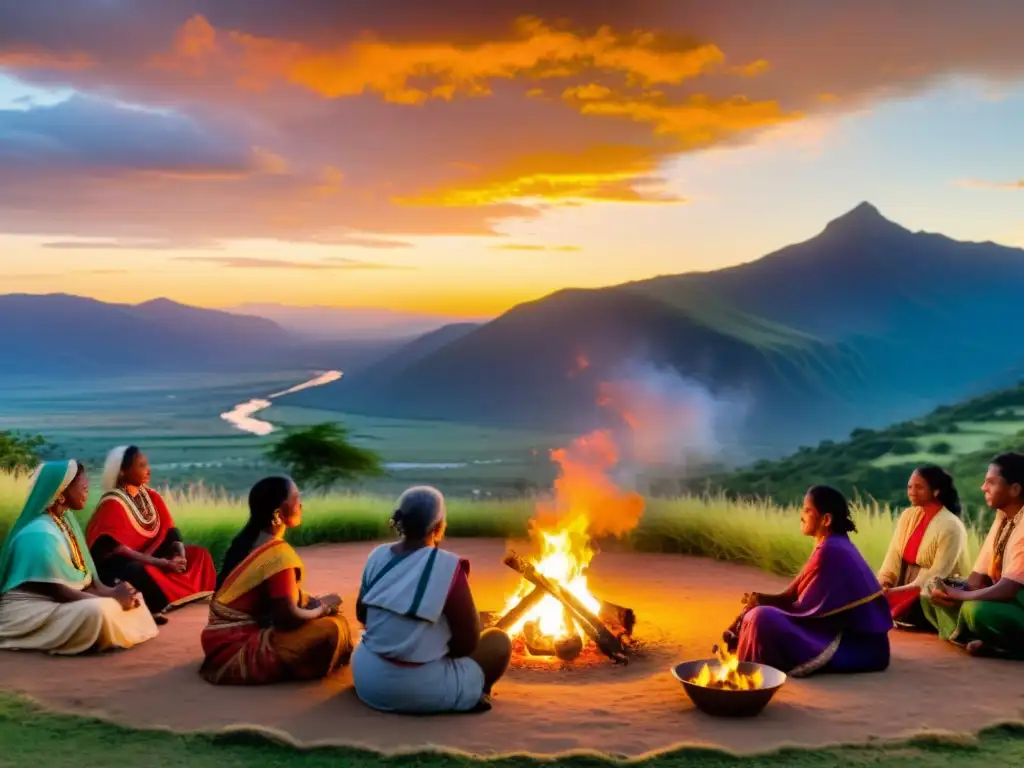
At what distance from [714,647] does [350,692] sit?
2879 millimetres

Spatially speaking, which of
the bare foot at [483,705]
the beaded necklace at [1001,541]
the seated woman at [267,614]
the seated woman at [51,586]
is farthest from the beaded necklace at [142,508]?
the beaded necklace at [1001,541]

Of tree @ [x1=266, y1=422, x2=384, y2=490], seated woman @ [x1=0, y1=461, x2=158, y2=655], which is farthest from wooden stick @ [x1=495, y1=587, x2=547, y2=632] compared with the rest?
tree @ [x1=266, y1=422, x2=384, y2=490]

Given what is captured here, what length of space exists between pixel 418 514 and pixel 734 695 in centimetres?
208

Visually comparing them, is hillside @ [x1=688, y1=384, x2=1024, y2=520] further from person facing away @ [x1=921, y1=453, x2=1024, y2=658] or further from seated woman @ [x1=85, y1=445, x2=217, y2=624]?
seated woman @ [x1=85, y1=445, x2=217, y2=624]

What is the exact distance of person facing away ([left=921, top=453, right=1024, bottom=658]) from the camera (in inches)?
299

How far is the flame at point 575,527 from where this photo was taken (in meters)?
8.22

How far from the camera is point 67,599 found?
7.85m

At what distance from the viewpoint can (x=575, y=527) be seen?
9.32 metres


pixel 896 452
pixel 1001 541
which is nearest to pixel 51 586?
pixel 1001 541

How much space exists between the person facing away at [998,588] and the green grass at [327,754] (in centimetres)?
165

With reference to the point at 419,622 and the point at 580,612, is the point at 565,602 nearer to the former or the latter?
the point at 580,612

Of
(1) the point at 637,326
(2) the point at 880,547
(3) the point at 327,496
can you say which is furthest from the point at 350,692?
(1) the point at 637,326

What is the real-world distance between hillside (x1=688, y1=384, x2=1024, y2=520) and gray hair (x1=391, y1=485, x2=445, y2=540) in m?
19.2

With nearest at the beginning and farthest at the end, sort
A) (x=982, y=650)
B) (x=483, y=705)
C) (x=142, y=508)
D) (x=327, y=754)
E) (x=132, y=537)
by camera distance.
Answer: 1. (x=327, y=754)
2. (x=483, y=705)
3. (x=982, y=650)
4. (x=132, y=537)
5. (x=142, y=508)
